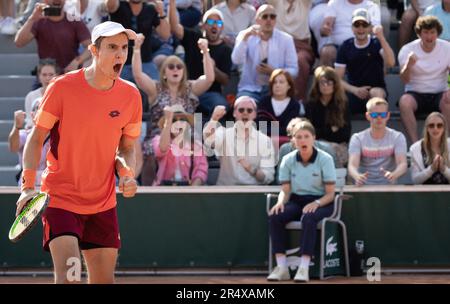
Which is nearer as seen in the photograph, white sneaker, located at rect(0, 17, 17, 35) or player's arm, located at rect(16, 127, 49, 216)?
player's arm, located at rect(16, 127, 49, 216)

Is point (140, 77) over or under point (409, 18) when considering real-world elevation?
under

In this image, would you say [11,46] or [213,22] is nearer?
[213,22]

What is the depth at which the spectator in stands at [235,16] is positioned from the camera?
13938 mm

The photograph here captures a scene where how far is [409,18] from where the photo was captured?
14.2 m

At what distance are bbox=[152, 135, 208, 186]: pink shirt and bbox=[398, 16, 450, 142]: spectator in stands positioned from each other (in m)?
2.41

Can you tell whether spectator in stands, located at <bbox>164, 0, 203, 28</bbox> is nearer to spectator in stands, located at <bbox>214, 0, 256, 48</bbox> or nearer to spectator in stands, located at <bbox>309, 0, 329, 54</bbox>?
spectator in stands, located at <bbox>214, 0, 256, 48</bbox>

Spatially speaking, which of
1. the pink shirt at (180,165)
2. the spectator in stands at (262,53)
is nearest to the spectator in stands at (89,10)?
the spectator in stands at (262,53)

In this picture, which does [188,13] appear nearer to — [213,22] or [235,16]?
[235,16]

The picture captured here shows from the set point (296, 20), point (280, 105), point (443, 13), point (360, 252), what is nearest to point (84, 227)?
point (360, 252)

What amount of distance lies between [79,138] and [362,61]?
6440 mm

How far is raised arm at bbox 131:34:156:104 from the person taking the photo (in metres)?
12.6

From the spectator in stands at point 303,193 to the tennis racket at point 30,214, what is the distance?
16.1ft

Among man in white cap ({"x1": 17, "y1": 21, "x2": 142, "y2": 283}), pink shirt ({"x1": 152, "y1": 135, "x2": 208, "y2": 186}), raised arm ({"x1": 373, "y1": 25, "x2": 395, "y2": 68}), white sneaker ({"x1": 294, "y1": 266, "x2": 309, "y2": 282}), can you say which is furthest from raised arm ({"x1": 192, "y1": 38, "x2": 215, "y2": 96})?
man in white cap ({"x1": 17, "y1": 21, "x2": 142, "y2": 283})

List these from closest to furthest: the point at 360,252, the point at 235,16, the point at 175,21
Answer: the point at 360,252 → the point at 175,21 → the point at 235,16
